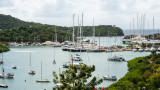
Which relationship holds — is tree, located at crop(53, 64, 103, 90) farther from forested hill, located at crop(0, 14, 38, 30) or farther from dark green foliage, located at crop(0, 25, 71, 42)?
forested hill, located at crop(0, 14, 38, 30)

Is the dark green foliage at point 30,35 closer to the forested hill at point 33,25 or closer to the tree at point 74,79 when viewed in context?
the forested hill at point 33,25

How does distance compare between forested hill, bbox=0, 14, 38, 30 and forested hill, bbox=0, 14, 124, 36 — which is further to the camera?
forested hill, bbox=0, 14, 124, 36

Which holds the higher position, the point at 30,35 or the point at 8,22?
the point at 8,22

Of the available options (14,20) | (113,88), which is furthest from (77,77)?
(14,20)

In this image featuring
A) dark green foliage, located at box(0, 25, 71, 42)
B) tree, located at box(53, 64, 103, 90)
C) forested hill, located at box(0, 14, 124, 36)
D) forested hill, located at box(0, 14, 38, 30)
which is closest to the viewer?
tree, located at box(53, 64, 103, 90)

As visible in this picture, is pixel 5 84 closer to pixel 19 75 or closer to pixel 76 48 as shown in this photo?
pixel 19 75

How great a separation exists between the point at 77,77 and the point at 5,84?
17470 millimetres

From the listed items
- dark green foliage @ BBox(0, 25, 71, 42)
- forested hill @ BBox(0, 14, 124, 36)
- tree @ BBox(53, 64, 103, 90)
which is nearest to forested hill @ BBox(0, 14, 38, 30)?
forested hill @ BBox(0, 14, 124, 36)

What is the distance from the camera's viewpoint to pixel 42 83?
31422 millimetres

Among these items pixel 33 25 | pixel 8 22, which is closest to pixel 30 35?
pixel 33 25

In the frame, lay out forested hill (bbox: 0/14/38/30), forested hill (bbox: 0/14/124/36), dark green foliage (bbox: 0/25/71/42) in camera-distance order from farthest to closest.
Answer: forested hill (bbox: 0/14/124/36)
forested hill (bbox: 0/14/38/30)
dark green foliage (bbox: 0/25/71/42)

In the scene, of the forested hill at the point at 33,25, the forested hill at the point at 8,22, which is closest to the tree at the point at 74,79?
the forested hill at the point at 33,25

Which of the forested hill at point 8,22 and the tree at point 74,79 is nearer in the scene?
the tree at point 74,79

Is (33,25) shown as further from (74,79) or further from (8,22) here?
(74,79)
